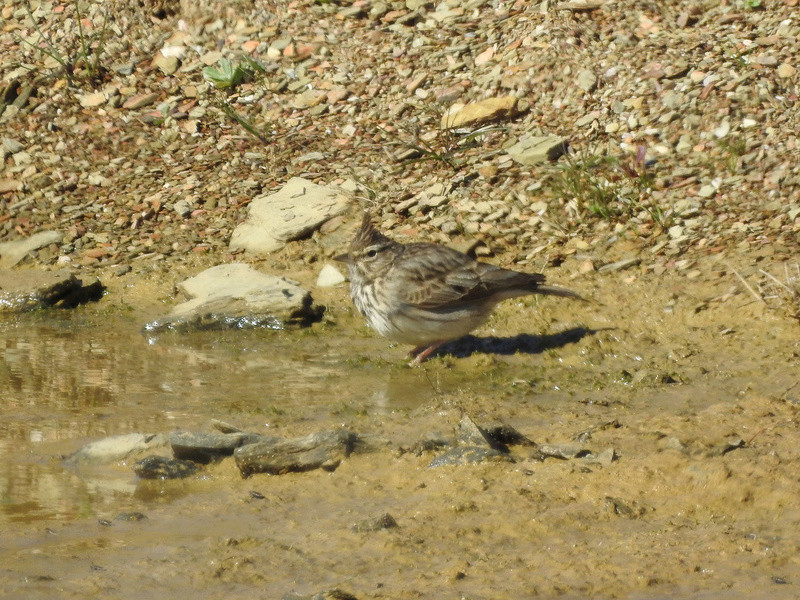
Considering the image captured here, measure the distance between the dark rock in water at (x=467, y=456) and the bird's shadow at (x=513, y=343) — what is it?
2375mm

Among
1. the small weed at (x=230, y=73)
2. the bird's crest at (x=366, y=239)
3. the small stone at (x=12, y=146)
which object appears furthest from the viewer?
the small weed at (x=230, y=73)

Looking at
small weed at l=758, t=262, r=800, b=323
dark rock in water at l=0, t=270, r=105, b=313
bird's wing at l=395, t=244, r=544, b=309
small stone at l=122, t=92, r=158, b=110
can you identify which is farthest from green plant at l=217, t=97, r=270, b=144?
small weed at l=758, t=262, r=800, b=323

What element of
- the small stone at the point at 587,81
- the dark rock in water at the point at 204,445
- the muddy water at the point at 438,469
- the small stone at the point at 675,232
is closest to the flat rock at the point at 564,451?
the muddy water at the point at 438,469

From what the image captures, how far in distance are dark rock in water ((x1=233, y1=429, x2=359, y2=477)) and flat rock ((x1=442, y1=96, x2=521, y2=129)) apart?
4949 millimetres

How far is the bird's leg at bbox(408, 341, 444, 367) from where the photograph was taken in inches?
295

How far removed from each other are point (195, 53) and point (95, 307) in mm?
3663

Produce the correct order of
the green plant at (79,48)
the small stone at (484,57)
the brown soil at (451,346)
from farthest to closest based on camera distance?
1. the green plant at (79,48)
2. the small stone at (484,57)
3. the brown soil at (451,346)

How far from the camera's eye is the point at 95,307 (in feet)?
28.2

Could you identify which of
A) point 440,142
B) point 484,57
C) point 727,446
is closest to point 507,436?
point 727,446

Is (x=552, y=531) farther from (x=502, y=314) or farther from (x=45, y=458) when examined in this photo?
A: (x=502, y=314)

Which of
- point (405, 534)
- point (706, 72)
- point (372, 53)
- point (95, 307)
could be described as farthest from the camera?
point (372, 53)

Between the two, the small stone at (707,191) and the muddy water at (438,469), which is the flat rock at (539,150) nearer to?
the small stone at (707,191)

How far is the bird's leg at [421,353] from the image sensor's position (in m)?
7.49

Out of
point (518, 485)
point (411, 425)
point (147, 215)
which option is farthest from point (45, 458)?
point (147, 215)
